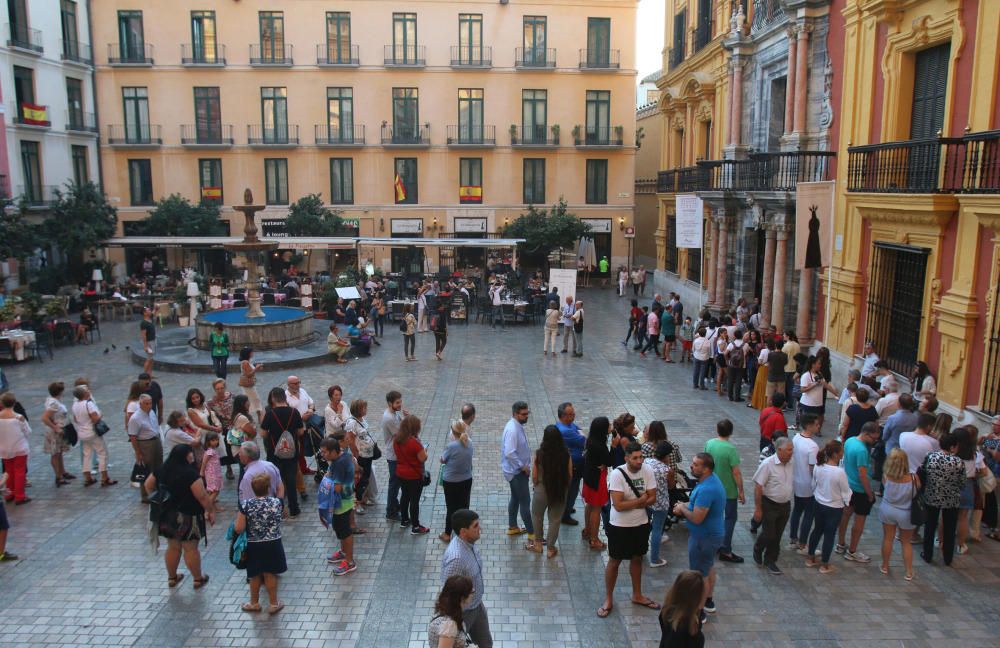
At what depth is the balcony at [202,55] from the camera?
35.7m

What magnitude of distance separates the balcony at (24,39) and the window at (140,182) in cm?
669

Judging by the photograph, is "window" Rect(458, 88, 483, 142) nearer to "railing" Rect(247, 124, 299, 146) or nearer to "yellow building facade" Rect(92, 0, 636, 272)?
"yellow building facade" Rect(92, 0, 636, 272)

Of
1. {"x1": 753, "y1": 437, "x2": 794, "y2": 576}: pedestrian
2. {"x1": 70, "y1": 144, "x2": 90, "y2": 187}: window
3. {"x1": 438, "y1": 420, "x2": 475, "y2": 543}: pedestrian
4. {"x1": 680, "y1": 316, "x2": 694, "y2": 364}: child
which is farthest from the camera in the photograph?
{"x1": 70, "y1": 144, "x2": 90, "y2": 187}: window

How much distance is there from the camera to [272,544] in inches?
283

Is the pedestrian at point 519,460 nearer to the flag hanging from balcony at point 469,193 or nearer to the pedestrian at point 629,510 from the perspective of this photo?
the pedestrian at point 629,510

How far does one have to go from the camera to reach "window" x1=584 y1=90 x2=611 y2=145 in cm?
3744

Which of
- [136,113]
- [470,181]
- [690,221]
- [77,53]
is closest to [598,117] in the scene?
[470,181]

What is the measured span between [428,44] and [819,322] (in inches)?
1005

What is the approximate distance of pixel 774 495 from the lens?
7.89 meters

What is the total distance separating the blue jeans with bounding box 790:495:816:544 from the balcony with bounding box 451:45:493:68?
31.4 metres

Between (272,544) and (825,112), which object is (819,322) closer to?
(825,112)

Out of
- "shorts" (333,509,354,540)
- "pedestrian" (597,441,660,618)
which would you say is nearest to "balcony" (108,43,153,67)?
"shorts" (333,509,354,540)

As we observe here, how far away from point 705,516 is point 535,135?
32203 millimetres

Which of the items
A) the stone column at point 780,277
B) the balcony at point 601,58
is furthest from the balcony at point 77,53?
the stone column at point 780,277
